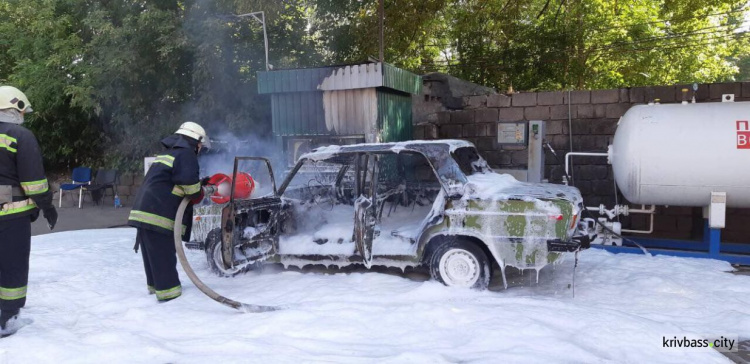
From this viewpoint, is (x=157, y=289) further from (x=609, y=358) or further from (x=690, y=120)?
(x=690, y=120)

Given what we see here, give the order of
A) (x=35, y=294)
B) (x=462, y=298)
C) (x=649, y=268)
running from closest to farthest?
(x=462, y=298) → (x=35, y=294) → (x=649, y=268)

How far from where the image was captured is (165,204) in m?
4.93

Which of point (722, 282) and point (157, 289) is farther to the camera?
point (722, 282)

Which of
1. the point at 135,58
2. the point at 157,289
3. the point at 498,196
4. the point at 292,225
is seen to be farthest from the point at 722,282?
the point at 135,58

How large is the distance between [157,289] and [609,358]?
3737mm

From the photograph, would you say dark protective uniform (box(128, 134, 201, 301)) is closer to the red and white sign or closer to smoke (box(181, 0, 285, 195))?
the red and white sign

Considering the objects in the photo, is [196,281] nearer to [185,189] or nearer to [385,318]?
[185,189]

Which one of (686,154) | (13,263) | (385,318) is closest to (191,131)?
(13,263)

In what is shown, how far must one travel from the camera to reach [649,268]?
5.89 metres

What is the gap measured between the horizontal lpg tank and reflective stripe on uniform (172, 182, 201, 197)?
484 centimetres

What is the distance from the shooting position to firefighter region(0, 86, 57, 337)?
409 cm

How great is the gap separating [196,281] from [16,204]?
1.49 metres

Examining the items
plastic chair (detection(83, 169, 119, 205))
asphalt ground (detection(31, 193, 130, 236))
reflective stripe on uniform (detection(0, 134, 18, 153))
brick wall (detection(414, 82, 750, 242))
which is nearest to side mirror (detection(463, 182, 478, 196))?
brick wall (detection(414, 82, 750, 242))

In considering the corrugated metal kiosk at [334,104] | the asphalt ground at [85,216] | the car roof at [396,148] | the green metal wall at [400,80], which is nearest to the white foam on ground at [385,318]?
the car roof at [396,148]
